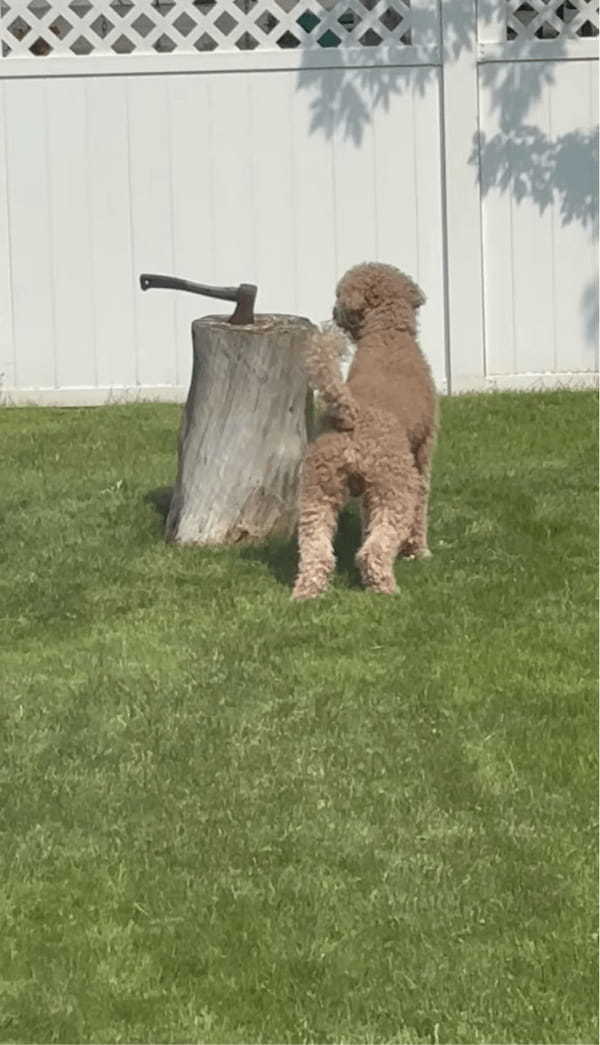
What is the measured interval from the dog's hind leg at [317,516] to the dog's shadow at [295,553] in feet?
0.63

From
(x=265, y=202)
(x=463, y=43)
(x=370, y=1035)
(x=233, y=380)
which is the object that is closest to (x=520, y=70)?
(x=463, y=43)

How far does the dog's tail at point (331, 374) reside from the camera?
5809mm

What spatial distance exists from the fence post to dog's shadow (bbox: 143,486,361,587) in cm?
306

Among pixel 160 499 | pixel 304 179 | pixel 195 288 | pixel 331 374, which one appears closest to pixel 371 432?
pixel 331 374

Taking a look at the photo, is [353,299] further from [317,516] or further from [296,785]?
[296,785]

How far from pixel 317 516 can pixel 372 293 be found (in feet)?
2.79

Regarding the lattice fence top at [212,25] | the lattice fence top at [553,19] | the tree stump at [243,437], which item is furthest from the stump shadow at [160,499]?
the lattice fence top at [553,19]

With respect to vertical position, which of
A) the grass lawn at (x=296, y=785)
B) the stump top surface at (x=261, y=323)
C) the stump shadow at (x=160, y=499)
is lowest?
the grass lawn at (x=296, y=785)

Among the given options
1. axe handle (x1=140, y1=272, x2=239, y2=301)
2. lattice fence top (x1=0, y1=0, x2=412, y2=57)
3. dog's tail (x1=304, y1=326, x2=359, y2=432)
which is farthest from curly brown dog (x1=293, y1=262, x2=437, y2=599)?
lattice fence top (x1=0, y1=0, x2=412, y2=57)

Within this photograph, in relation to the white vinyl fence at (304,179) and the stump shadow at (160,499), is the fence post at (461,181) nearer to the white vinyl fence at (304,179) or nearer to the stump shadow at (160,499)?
the white vinyl fence at (304,179)

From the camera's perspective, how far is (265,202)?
9.86 m

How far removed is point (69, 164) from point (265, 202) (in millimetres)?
1068

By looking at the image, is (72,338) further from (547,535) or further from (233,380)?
(547,535)

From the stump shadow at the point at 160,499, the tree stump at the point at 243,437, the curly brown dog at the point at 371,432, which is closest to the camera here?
the curly brown dog at the point at 371,432
